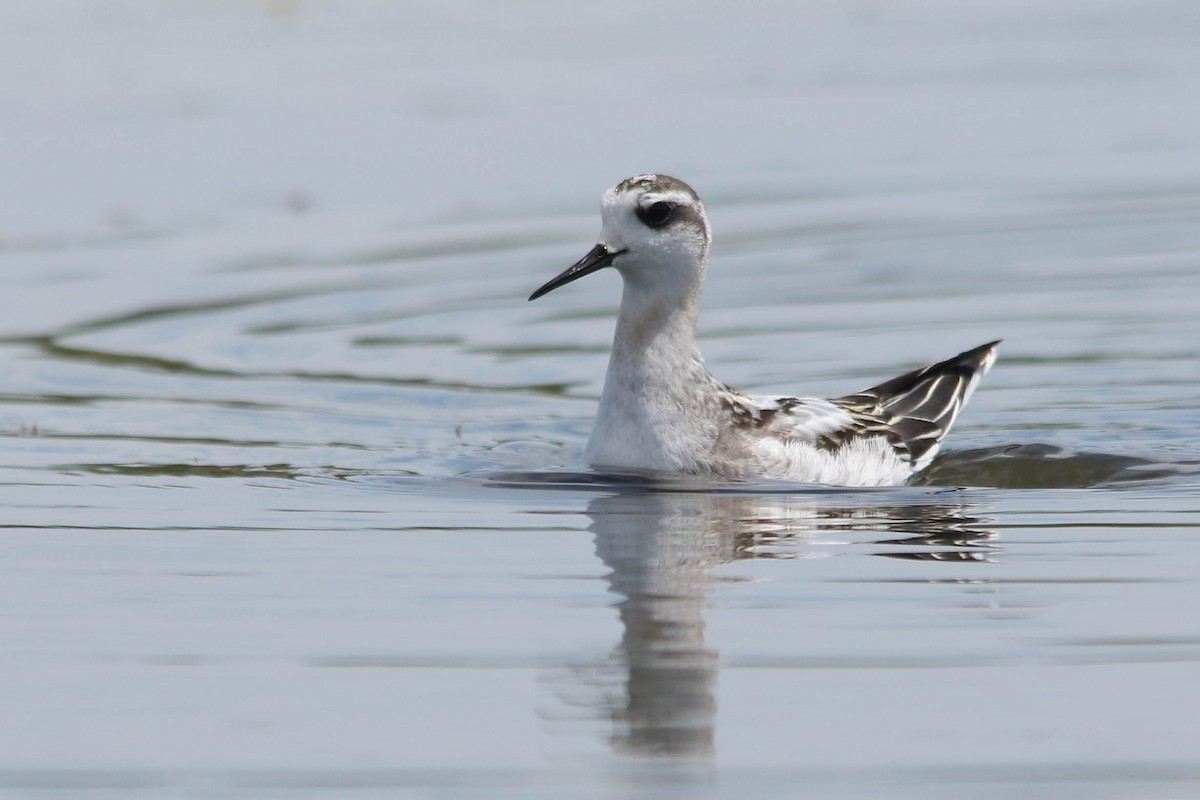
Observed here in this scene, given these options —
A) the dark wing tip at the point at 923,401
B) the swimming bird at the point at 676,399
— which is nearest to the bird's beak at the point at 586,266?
the swimming bird at the point at 676,399

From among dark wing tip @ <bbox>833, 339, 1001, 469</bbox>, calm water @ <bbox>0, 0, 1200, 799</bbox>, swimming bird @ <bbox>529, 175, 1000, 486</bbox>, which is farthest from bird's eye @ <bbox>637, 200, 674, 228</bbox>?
dark wing tip @ <bbox>833, 339, 1001, 469</bbox>

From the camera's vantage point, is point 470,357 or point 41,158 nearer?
point 470,357

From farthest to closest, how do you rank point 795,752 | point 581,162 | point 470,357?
point 581,162 → point 470,357 → point 795,752

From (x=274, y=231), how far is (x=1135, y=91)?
941 cm

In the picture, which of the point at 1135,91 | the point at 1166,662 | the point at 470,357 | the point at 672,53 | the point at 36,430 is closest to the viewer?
the point at 1166,662

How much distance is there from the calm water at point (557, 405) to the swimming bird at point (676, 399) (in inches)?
12.2

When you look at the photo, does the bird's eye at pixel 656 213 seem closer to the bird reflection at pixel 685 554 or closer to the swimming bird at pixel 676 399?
the swimming bird at pixel 676 399

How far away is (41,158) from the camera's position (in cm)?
1912

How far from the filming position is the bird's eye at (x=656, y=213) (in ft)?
34.5

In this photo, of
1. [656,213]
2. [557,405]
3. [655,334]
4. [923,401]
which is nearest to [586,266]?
[656,213]

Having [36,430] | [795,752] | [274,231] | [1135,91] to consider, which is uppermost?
[1135,91]

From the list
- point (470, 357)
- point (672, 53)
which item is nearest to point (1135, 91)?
point (672, 53)

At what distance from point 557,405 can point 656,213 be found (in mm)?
2592

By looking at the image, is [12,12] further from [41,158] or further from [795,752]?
[795,752]
